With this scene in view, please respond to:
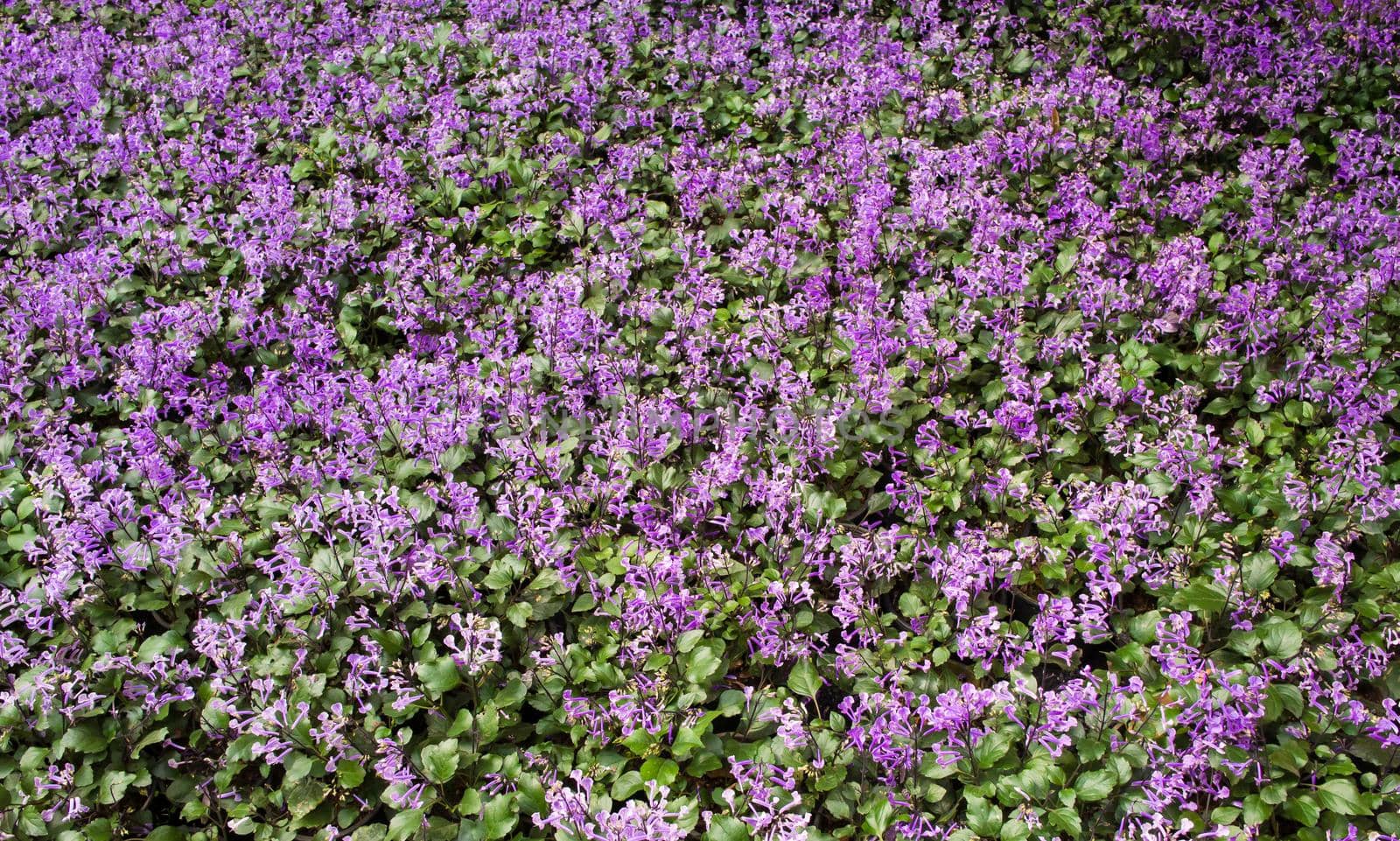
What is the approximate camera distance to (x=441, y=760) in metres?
3.46

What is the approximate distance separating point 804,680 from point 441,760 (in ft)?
4.45

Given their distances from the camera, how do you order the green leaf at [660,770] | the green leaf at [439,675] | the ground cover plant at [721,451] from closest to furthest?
the green leaf at [660,770]
the ground cover plant at [721,451]
the green leaf at [439,675]

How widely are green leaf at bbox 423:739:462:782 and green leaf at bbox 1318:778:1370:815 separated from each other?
2.93 meters

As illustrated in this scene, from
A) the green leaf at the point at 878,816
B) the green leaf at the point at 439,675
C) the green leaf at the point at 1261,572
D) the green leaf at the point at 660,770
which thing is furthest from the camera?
the green leaf at the point at 1261,572

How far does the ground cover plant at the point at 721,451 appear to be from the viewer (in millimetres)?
3488

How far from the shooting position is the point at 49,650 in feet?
13.2

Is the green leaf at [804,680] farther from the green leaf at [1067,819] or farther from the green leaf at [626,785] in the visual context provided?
the green leaf at [1067,819]

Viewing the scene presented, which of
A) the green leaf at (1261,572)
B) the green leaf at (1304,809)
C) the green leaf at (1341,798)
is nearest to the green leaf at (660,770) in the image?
the green leaf at (1304,809)

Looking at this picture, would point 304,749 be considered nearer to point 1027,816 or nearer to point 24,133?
point 1027,816

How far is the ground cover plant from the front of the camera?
11.4ft

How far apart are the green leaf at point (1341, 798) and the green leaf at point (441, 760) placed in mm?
2931

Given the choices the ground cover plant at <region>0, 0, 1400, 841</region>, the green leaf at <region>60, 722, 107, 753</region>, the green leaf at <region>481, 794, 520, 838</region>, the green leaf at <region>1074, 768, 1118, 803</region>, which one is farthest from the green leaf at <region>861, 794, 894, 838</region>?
the green leaf at <region>60, 722, 107, 753</region>

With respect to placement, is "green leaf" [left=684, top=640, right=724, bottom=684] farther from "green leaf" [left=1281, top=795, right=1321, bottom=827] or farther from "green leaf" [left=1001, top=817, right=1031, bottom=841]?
"green leaf" [left=1281, top=795, right=1321, bottom=827]

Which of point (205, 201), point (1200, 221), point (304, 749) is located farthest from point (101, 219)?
point (1200, 221)
